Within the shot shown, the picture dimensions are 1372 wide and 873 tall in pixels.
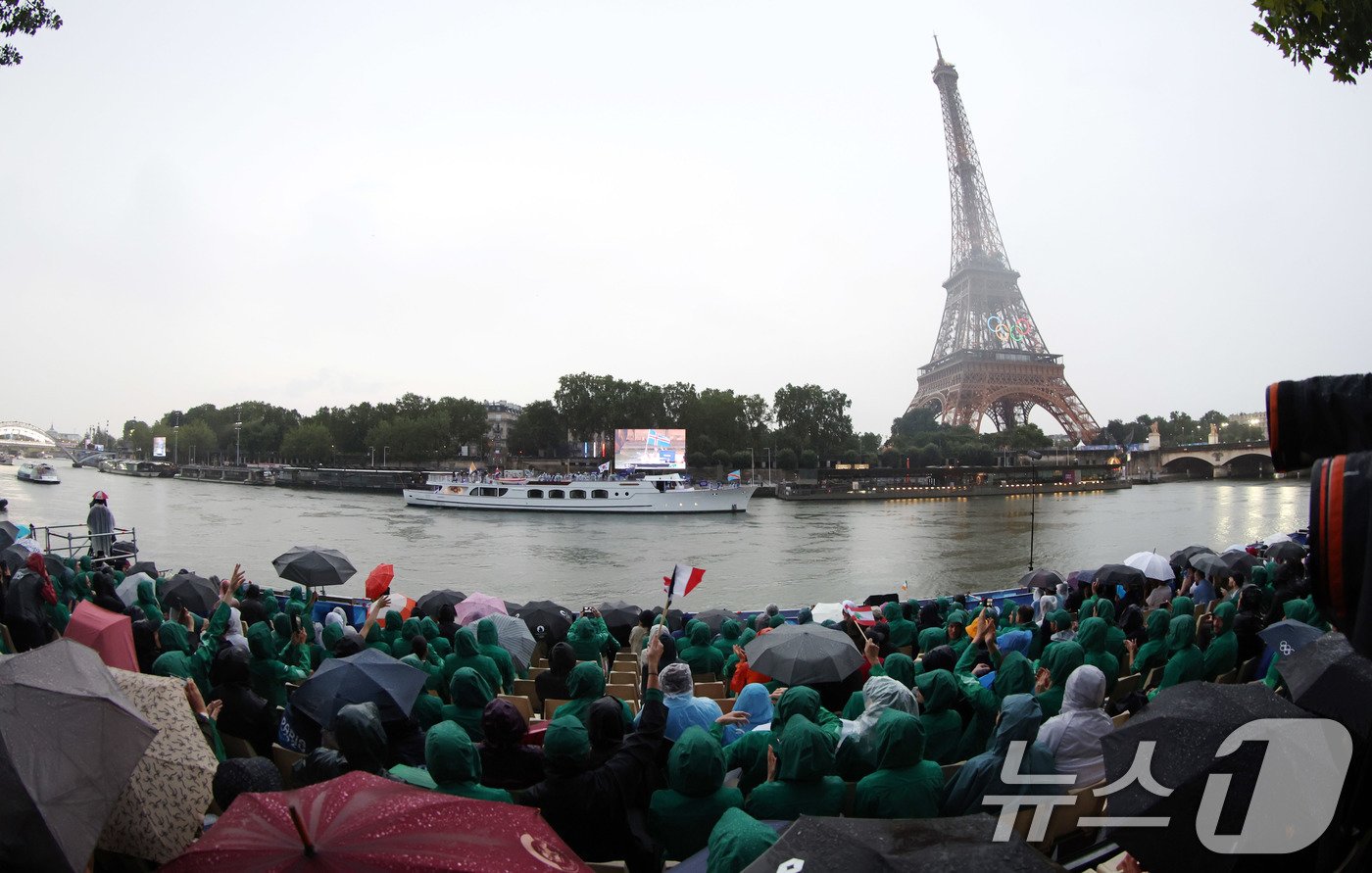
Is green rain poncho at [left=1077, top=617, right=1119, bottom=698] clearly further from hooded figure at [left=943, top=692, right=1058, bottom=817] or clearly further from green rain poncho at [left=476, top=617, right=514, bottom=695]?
green rain poncho at [left=476, top=617, right=514, bottom=695]

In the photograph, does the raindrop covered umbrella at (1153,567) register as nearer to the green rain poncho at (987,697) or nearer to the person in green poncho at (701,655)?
the person in green poncho at (701,655)

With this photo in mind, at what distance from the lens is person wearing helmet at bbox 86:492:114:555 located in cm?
1476

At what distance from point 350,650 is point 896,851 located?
4.58 metres

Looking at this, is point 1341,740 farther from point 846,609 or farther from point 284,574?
point 284,574

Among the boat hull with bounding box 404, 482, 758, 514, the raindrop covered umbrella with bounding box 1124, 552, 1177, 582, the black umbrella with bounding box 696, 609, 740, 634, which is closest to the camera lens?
the black umbrella with bounding box 696, 609, 740, 634

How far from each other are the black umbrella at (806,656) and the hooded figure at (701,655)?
99cm

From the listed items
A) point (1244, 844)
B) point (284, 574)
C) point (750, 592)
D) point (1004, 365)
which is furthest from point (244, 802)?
point (1004, 365)

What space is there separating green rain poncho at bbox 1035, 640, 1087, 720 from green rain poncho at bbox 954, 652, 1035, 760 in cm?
20

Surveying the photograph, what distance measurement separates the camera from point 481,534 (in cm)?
3453

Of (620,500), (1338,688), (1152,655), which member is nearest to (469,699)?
(1338,688)

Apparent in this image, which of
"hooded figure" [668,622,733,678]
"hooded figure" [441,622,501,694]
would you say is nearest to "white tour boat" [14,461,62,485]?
"hooded figure" [441,622,501,694]

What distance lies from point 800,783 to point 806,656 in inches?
86.9

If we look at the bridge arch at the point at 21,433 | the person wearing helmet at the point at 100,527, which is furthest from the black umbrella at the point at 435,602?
the bridge arch at the point at 21,433

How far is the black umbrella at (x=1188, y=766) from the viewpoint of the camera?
200cm
